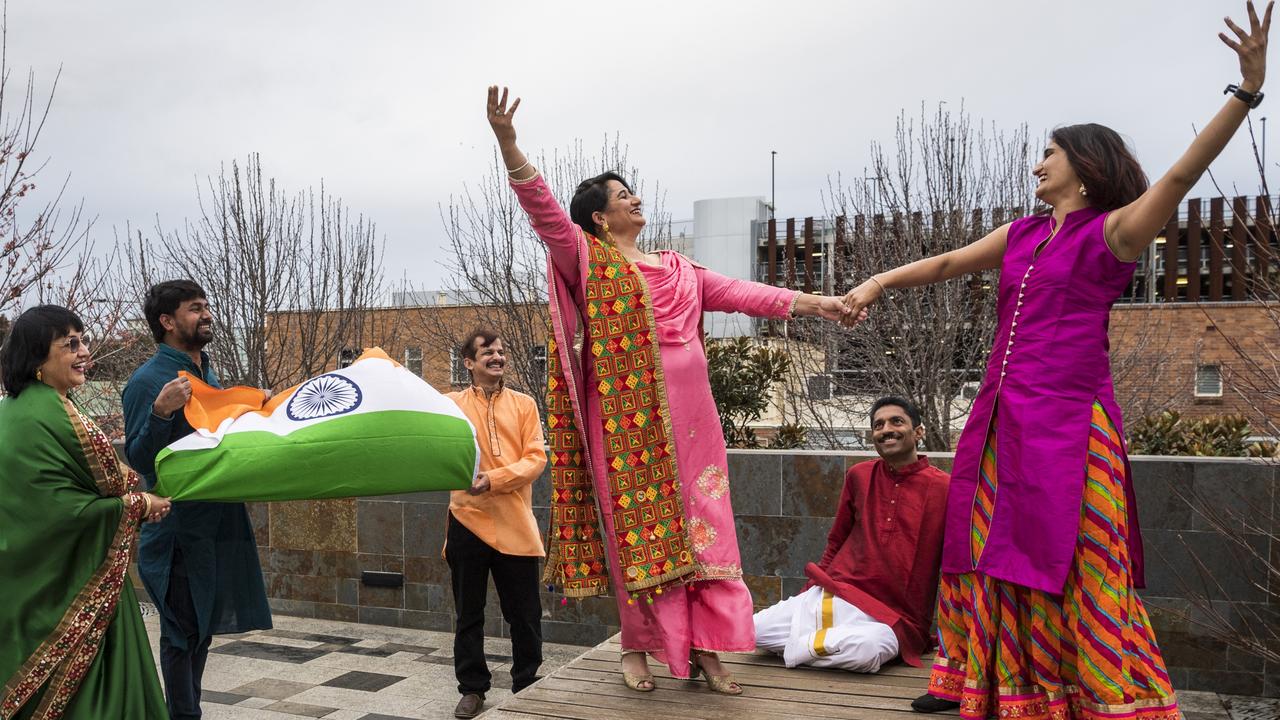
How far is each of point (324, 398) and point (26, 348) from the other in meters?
0.93

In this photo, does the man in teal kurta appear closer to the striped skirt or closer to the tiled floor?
the tiled floor

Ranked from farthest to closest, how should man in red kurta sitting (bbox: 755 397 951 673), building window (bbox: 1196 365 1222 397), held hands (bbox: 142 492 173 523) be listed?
building window (bbox: 1196 365 1222 397), man in red kurta sitting (bbox: 755 397 951 673), held hands (bbox: 142 492 173 523)

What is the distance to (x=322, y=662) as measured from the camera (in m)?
6.27

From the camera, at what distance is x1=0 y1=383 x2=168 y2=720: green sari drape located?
10.1ft

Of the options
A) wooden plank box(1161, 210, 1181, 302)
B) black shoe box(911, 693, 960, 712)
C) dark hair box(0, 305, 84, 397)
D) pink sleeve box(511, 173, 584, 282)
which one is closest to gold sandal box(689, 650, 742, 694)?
black shoe box(911, 693, 960, 712)

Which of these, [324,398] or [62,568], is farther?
[324,398]

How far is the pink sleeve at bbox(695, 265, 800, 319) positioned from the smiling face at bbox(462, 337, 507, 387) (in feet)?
5.33

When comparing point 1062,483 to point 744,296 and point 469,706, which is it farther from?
point 469,706

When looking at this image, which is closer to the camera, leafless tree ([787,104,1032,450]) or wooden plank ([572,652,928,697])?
wooden plank ([572,652,928,697])

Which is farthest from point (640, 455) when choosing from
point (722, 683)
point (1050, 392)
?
point (1050, 392)

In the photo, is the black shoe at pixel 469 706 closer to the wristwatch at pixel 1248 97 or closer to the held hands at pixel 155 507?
the held hands at pixel 155 507

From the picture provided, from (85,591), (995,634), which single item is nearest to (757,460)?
(995,634)

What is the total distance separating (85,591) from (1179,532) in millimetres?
5043

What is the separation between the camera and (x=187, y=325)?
3.81 metres
